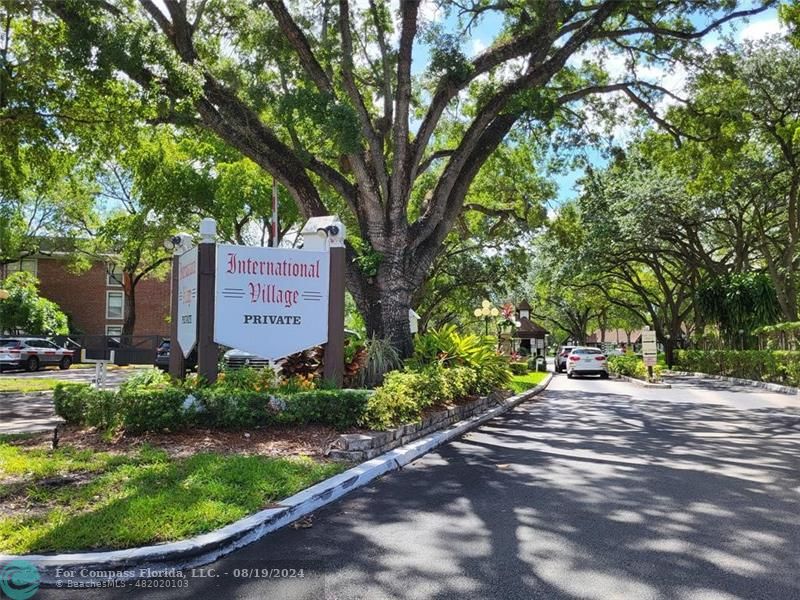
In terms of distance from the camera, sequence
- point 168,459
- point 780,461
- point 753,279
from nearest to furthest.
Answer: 1. point 168,459
2. point 780,461
3. point 753,279

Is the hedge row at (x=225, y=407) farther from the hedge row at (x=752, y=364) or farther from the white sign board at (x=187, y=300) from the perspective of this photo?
the hedge row at (x=752, y=364)

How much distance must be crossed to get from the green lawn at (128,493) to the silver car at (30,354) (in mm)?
24444

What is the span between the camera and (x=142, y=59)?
10.5m

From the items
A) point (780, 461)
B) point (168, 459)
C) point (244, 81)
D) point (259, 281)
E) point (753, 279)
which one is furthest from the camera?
point (753, 279)

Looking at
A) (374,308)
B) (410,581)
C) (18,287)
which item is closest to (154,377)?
(374,308)

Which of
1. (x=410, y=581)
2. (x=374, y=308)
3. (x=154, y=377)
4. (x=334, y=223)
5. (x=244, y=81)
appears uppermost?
(x=244, y=81)

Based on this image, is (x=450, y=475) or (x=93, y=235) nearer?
(x=450, y=475)

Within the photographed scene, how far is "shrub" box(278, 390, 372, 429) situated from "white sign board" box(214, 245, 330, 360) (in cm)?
134

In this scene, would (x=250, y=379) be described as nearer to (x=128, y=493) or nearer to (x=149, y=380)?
(x=149, y=380)

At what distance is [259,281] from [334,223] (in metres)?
1.71

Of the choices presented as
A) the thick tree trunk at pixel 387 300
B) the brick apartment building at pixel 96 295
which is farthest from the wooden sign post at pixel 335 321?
the brick apartment building at pixel 96 295

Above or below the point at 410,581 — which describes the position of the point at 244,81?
above

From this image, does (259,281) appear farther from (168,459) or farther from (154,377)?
(168,459)

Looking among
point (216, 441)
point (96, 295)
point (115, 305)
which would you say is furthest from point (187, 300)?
point (115, 305)
